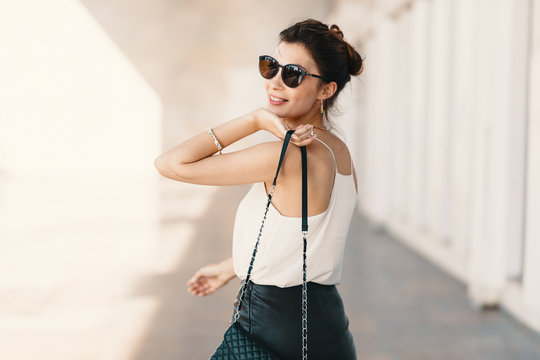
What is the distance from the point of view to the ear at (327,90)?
1731 millimetres

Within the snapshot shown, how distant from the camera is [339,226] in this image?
5.35ft

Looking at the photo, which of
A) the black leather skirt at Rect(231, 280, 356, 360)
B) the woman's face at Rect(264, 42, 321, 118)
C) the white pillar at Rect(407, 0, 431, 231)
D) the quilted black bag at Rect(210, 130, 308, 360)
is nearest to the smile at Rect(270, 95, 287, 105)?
the woman's face at Rect(264, 42, 321, 118)

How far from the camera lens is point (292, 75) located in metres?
1.64

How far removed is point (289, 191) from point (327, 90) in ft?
1.37

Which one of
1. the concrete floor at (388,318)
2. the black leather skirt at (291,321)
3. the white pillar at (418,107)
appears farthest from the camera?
the white pillar at (418,107)

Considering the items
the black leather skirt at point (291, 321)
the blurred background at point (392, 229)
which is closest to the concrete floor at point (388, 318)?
the blurred background at point (392, 229)

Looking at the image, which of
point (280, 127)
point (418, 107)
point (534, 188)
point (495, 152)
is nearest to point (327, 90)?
point (280, 127)

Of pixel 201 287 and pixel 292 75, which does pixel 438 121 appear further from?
pixel 292 75

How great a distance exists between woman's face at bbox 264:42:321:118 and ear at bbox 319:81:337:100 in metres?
0.03

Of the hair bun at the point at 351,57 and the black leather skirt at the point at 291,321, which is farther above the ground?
the hair bun at the point at 351,57

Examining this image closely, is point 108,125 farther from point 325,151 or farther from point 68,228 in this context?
point 325,151

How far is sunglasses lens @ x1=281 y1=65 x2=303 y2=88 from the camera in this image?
5.36 ft

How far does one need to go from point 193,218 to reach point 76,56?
11.6 meters

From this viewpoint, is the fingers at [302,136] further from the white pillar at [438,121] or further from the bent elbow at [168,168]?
the white pillar at [438,121]
